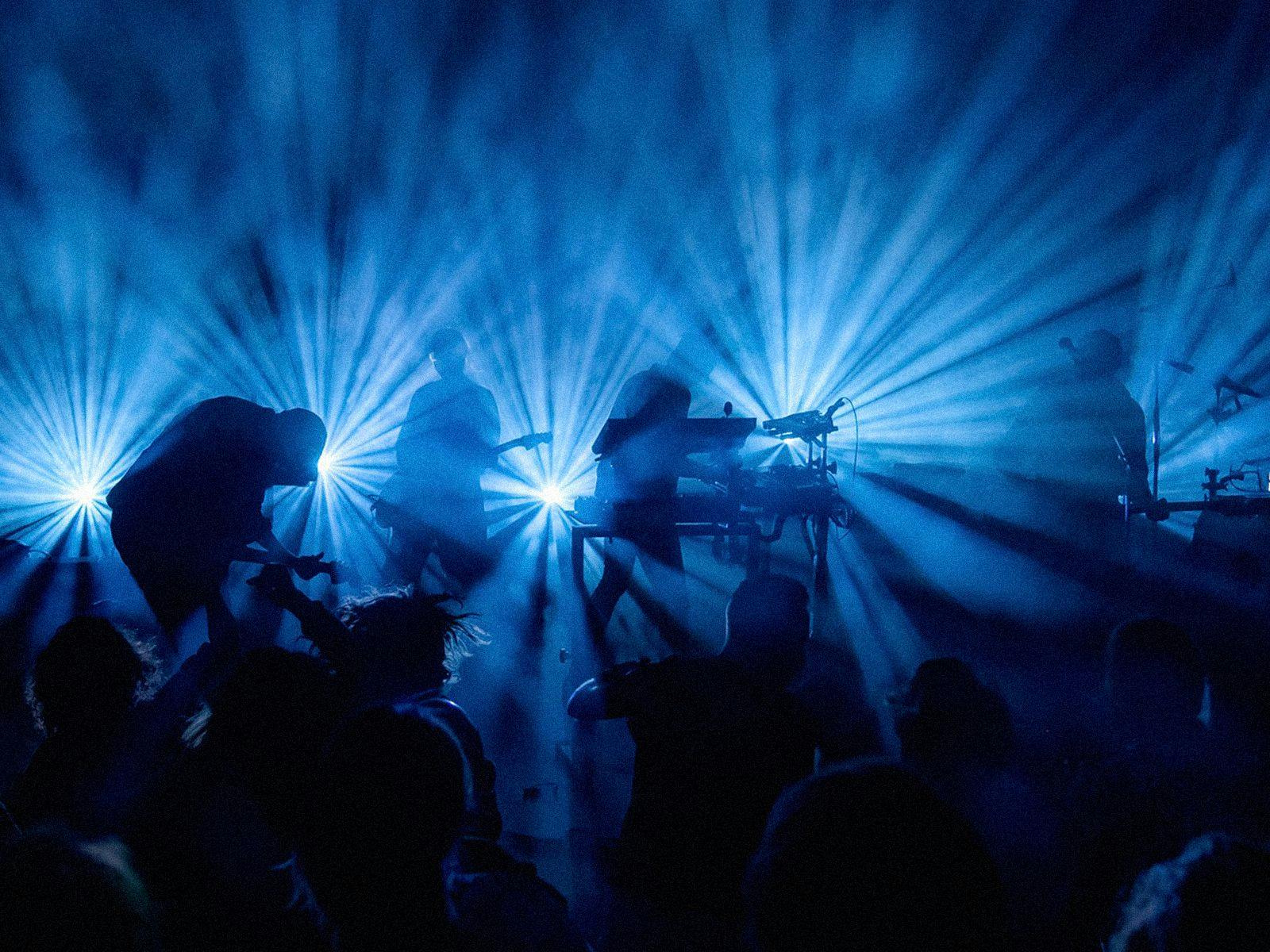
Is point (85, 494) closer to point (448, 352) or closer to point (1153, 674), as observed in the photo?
point (448, 352)

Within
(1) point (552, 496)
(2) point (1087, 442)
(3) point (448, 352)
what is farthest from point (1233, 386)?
(3) point (448, 352)

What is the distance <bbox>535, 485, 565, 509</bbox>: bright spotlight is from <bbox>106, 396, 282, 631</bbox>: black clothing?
168 inches

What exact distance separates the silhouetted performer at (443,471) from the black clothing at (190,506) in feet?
3.70

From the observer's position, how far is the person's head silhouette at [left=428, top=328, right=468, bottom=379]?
4.55m

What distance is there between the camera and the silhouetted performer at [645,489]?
392cm

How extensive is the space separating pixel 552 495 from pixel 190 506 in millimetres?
4548

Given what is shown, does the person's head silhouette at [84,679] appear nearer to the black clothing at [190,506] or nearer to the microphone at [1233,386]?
the black clothing at [190,506]

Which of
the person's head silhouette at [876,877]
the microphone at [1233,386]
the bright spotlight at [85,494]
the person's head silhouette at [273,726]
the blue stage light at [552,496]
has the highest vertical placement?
the bright spotlight at [85,494]

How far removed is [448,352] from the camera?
15.0 ft

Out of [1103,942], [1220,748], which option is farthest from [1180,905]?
[1220,748]

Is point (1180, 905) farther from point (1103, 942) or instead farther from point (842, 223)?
point (842, 223)

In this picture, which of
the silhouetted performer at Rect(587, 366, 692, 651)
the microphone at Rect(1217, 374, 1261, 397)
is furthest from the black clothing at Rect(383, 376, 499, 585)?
the microphone at Rect(1217, 374, 1261, 397)

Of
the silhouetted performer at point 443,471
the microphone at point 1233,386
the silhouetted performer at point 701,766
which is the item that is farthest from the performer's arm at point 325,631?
the microphone at point 1233,386

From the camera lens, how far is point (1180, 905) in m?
0.70
